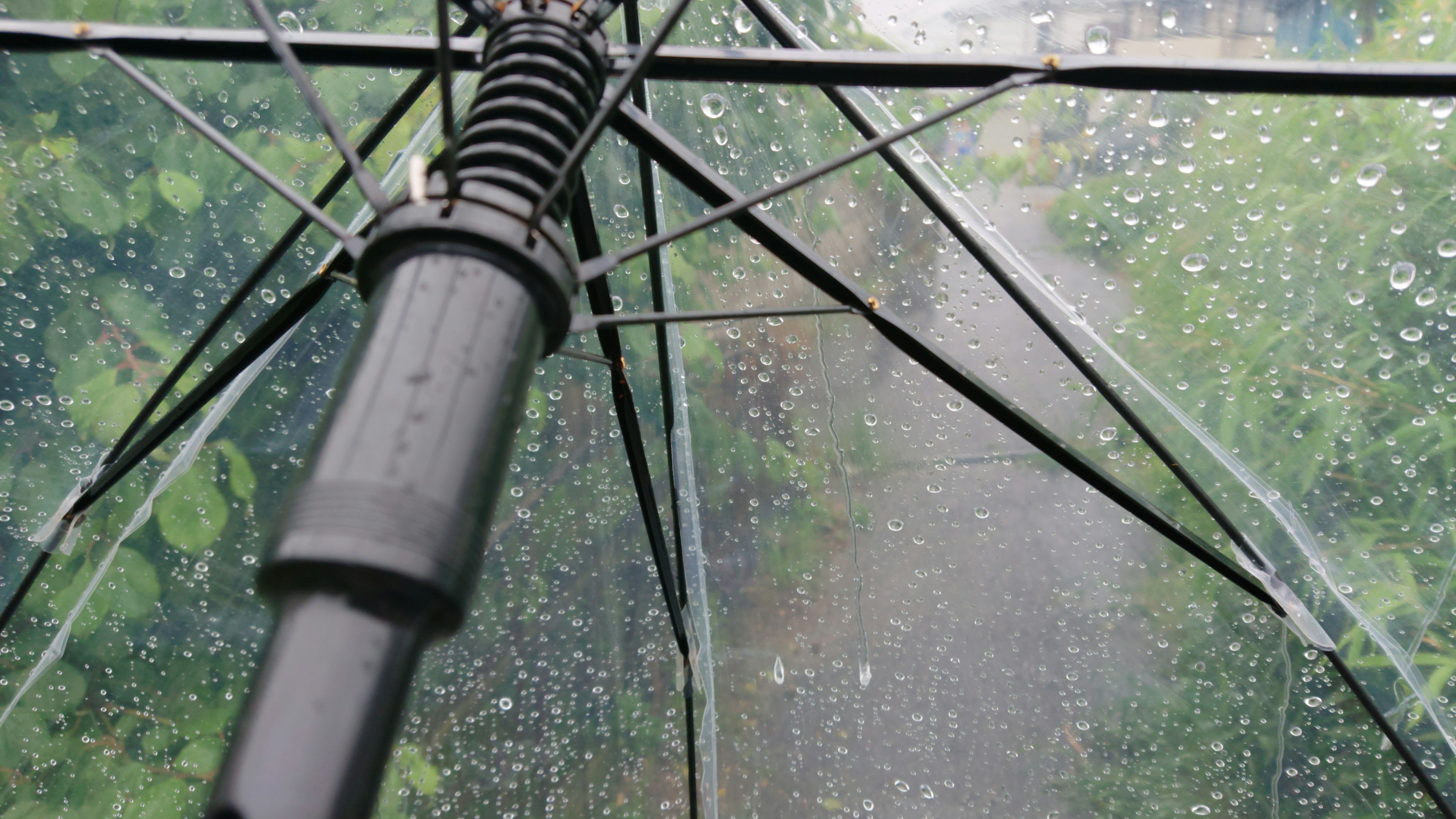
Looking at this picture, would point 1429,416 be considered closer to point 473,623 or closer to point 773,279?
point 773,279

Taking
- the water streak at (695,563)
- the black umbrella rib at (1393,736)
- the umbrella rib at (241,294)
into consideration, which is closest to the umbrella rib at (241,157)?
the umbrella rib at (241,294)

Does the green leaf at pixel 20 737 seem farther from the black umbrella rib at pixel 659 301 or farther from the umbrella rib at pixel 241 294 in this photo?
the black umbrella rib at pixel 659 301

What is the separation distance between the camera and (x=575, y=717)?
241 centimetres

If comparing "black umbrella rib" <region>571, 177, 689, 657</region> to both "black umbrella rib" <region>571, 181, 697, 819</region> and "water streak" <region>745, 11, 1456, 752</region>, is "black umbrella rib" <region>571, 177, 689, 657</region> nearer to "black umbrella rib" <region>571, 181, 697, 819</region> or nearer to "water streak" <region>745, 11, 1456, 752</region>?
"black umbrella rib" <region>571, 181, 697, 819</region>

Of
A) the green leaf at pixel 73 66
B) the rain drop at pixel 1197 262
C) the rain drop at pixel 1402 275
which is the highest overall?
the green leaf at pixel 73 66

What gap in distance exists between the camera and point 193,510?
7.13ft

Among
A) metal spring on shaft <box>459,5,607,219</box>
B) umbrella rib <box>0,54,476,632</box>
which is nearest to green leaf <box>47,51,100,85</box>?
umbrella rib <box>0,54,476,632</box>

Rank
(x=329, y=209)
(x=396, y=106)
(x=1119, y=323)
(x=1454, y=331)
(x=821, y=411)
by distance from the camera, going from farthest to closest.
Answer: (x=821, y=411) → (x=329, y=209) → (x=1119, y=323) → (x=1454, y=331) → (x=396, y=106)

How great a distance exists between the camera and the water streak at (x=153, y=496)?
82.0 inches

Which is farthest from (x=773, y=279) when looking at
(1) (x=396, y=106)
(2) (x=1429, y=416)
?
(2) (x=1429, y=416)

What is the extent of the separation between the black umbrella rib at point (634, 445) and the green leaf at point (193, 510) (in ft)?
3.77

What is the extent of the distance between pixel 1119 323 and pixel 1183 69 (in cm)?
106

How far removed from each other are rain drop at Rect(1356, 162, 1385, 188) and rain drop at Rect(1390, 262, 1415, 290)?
0.65 feet

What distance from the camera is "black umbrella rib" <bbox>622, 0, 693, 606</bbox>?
1.71 metres
